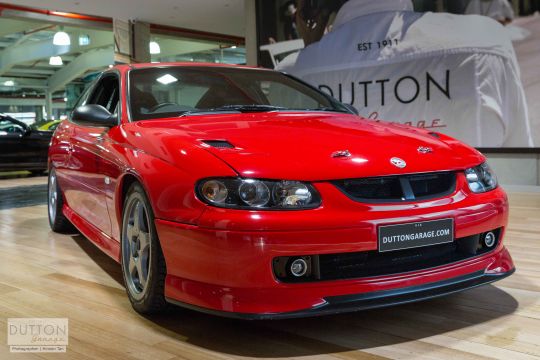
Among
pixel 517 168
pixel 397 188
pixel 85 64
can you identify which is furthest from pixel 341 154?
pixel 85 64

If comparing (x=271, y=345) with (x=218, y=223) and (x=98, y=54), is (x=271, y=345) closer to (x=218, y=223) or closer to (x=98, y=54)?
(x=218, y=223)

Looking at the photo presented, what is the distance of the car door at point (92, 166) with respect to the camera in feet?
9.40

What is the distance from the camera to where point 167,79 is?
119 inches

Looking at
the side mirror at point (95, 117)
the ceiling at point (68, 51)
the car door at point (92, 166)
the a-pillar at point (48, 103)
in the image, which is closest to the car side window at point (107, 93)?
the car door at point (92, 166)

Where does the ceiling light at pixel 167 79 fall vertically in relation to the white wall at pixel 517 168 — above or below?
above

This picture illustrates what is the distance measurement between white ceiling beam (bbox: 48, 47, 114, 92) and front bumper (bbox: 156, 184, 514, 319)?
19828 millimetres

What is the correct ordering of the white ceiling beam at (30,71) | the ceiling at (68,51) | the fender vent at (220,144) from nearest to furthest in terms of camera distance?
the fender vent at (220,144) → the ceiling at (68,51) → the white ceiling beam at (30,71)

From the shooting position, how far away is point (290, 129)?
92.3 inches

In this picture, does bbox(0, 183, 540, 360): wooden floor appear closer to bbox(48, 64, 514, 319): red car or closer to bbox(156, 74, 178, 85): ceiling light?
bbox(48, 64, 514, 319): red car

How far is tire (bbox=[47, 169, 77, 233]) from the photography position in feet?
13.8

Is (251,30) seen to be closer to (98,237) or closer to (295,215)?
(98,237)

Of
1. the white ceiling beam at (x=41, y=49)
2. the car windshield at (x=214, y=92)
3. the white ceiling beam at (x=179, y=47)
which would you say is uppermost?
the white ceiling beam at (x=41, y=49)

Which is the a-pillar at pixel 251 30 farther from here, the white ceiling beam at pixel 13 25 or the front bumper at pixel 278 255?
the front bumper at pixel 278 255

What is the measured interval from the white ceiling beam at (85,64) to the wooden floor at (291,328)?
19.0 meters
